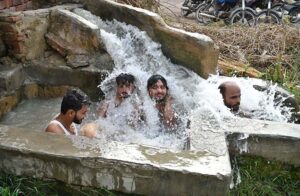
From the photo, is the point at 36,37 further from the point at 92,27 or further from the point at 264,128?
the point at 264,128

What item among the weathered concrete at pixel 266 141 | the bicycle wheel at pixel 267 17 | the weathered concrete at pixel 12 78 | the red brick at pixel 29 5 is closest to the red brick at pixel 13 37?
the weathered concrete at pixel 12 78

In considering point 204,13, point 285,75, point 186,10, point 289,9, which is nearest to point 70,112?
point 285,75

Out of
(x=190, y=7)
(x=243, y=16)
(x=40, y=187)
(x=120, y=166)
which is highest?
(x=190, y=7)

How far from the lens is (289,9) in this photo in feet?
37.7

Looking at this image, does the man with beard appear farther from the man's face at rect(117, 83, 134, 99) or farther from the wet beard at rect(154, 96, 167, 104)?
the wet beard at rect(154, 96, 167, 104)

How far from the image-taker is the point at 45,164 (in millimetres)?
3072

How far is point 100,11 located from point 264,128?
10.5ft

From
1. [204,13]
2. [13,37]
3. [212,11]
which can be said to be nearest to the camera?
[13,37]

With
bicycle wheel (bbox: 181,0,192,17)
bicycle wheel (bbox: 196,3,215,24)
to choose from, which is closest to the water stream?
bicycle wheel (bbox: 196,3,215,24)

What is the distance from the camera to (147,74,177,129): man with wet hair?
4.60 metres

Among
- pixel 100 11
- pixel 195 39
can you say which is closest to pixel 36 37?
pixel 100 11

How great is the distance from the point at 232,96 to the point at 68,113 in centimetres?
186

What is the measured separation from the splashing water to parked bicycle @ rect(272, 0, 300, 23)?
22.9 ft

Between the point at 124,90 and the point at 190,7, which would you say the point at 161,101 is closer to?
the point at 124,90
